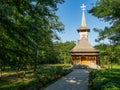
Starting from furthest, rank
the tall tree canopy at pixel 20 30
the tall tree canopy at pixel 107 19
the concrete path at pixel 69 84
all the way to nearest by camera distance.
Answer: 1. the tall tree canopy at pixel 107 19
2. the concrete path at pixel 69 84
3. the tall tree canopy at pixel 20 30

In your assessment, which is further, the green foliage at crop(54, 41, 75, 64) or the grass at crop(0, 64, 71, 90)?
the green foliage at crop(54, 41, 75, 64)

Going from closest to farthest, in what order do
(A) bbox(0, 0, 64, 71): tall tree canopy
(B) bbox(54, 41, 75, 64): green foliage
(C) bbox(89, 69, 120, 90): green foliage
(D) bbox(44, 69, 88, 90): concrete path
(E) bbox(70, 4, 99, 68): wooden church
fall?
1. (C) bbox(89, 69, 120, 90): green foliage
2. (A) bbox(0, 0, 64, 71): tall tree canopy
3. (D) bbox(44, 69, 88, 90): concrete path
4. (E) bbox(70, 4, 99, 68): wooden church
5. (B) bbox(54, 41, 75, 64): green foliage

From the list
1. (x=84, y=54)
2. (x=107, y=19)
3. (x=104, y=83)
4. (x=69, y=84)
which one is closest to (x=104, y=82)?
(x=104, y=83)

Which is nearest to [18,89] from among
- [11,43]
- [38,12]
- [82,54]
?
[11,43]

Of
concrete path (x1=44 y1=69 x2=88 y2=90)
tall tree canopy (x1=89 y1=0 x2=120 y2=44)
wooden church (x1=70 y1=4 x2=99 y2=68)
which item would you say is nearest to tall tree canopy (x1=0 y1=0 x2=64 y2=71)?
concrete path (x1=44 y1=69 x2=88 y2=90)

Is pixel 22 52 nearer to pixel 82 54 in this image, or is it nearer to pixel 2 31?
pixel 2 31

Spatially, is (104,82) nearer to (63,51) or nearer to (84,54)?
(84,54)

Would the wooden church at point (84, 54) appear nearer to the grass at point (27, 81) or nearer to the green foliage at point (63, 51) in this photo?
the green foliage at point (63, 51)

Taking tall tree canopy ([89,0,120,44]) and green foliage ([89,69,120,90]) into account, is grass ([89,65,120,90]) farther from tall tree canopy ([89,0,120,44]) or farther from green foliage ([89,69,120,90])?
tall tree canopy ([89,0,120,44])

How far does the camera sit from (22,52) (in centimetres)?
943

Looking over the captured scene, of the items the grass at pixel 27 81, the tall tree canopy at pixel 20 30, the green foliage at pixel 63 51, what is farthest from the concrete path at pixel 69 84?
the green foliage at pixel 63 51

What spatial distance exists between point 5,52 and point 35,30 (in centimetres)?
139

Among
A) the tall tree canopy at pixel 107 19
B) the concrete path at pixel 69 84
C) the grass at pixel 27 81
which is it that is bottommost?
the concrete path at pixel 69 84

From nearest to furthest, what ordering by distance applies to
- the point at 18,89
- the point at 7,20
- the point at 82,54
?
the point at 7,20 → the point at 18,89 → the point at 82,54
